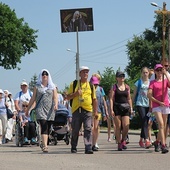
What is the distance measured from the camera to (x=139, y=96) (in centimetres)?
1496

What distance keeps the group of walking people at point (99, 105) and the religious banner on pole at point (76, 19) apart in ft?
80.3

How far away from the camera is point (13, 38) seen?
6150 cm

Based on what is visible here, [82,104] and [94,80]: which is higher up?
[94,80]

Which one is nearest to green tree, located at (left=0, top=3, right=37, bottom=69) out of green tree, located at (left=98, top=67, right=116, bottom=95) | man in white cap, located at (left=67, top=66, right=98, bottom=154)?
green tree, located at (left=98, top=67, right=116, bottom=95)

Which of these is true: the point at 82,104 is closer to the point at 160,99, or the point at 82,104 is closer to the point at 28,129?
the point at 160,99

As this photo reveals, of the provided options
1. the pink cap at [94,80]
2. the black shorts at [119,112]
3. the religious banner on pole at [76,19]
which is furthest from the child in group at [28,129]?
the religious banner on pole at [76,19]

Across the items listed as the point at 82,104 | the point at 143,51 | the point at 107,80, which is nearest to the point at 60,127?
the point at 82,104

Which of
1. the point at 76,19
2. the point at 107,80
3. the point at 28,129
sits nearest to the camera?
the point at 28,129

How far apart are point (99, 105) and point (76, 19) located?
1077 inches

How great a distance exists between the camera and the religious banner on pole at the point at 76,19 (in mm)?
40062
